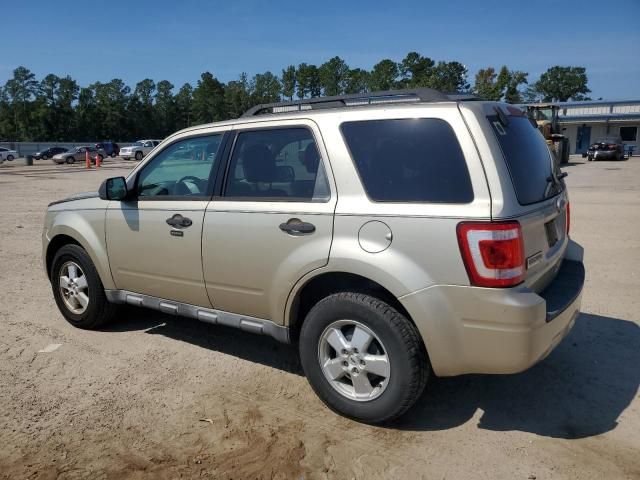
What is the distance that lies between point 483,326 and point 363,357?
75 cm

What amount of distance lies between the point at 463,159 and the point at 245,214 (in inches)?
59.3

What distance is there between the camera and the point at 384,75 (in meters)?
98.7

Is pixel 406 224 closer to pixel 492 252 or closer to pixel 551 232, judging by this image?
pixel 492 252

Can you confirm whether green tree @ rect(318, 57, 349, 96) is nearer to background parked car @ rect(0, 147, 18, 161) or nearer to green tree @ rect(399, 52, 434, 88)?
green tree @ rect(399, 52, 434, 88)

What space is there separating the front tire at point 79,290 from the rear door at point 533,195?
358cm

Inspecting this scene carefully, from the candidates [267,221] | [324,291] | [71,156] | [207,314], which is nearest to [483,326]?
[324,291]

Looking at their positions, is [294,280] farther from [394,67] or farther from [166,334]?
[394,67]

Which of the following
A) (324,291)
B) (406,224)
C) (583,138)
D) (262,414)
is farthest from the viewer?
(583,138)

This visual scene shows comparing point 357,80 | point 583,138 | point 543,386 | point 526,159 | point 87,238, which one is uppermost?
point 357,80

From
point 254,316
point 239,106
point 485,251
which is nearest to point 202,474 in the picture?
point 254,316

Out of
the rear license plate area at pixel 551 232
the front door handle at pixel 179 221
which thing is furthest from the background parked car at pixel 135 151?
the rear license plate area at pixel 551 232

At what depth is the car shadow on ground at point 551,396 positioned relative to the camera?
3256 mm

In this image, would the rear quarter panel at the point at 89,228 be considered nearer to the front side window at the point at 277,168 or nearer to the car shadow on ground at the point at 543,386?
the car shadow on ground at the point at 543,386

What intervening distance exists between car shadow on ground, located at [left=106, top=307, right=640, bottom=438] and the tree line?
267 ft
